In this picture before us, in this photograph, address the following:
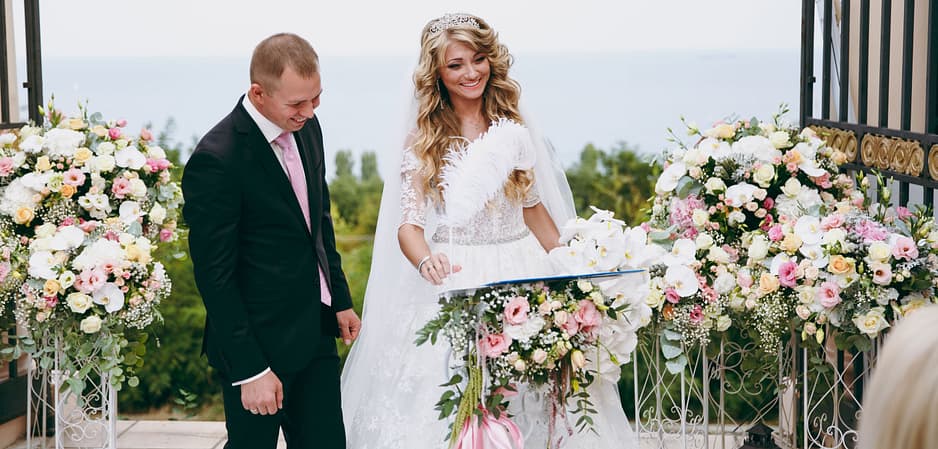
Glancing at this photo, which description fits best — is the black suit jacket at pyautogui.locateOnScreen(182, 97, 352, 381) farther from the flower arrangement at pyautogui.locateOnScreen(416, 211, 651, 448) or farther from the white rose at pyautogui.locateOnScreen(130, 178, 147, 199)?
the white rose at pyautogui.locateOnScreen(130, 178, 147, 199)

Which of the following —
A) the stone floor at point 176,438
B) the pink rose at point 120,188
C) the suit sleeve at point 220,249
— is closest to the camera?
the suit sleeve at point 220,249

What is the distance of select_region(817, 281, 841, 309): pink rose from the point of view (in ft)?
10.9

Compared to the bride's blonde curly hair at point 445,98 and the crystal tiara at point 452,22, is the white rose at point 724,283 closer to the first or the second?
the bride's blonde curly hair at point 445,98

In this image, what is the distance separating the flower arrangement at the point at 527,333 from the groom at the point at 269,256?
1.25ft

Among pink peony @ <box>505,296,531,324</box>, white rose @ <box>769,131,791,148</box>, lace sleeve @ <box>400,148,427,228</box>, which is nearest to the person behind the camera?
pink peony @ <box>505,296,531,324</box>

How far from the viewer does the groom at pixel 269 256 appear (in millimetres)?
2729

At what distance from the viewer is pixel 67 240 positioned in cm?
378

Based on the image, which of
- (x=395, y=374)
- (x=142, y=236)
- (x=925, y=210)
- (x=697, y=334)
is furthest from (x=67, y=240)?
(x=925, y=210)

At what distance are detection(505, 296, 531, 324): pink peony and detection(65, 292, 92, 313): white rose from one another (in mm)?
1709

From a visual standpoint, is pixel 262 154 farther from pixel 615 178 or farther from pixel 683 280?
pixel 615 178

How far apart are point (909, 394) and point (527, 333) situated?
176 cm

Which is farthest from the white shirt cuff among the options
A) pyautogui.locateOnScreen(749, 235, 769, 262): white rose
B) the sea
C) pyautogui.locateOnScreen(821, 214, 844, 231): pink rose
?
the sea

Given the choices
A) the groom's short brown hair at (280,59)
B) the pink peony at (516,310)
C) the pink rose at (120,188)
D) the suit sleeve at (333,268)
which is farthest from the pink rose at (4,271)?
the pink peony at (516,310)

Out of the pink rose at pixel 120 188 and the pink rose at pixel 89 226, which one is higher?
the pink rose at pixel 120 188
